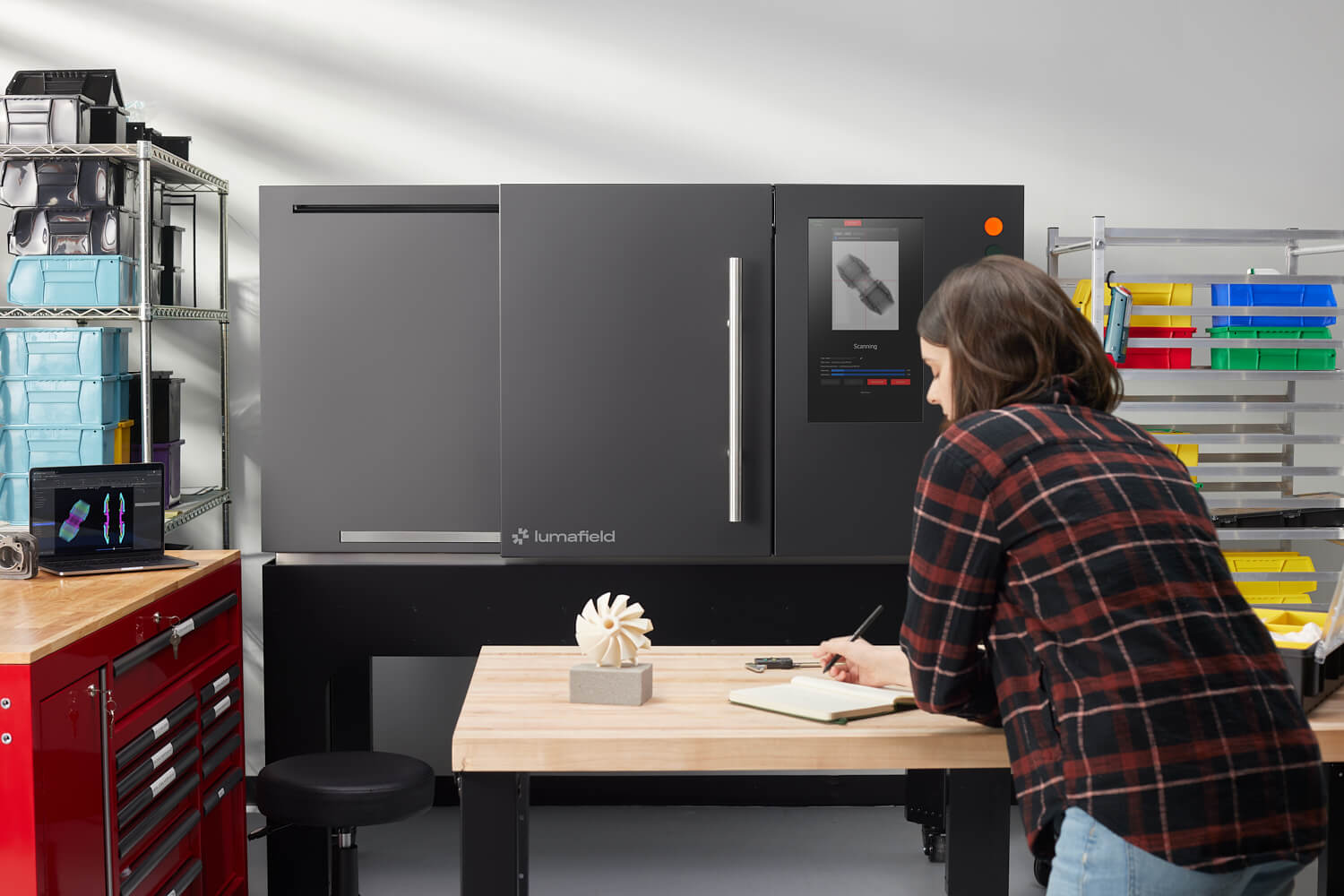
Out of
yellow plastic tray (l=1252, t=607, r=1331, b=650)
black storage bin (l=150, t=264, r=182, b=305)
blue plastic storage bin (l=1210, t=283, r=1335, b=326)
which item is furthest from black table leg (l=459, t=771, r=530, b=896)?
blue plastic storage bin (l=1210, t=283, r=1335, b=326)

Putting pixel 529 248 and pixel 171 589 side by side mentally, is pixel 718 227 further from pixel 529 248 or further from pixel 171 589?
pixel 171 589

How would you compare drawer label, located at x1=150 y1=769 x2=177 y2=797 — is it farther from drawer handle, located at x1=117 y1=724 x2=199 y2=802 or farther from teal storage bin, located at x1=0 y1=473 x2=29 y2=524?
teal storage bin, located at x1=0 y1=473 x2=29 y2=524

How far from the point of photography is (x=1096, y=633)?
4.20 feet

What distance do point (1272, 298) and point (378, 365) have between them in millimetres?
2425

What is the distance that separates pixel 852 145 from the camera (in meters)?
3.67

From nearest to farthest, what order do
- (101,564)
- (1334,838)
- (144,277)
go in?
1. (1334,838)
2. (101,564)
3. (144,277)

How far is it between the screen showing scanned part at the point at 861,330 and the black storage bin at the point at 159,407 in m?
1.74

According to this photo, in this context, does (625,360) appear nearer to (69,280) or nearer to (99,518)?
(99,518)

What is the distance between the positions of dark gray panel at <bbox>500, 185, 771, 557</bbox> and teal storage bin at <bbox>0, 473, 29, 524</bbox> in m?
1.21

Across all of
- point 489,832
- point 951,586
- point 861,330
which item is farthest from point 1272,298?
point 489,832

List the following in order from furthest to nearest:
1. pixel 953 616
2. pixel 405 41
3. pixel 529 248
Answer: pixel 405 41 → pixel 529 248 → pixel 953 616

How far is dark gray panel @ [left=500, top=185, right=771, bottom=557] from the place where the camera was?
291 centimetres

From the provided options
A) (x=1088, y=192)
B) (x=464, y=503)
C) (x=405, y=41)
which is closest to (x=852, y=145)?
(x=1088, y=192)

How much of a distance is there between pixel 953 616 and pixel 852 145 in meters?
2.54
